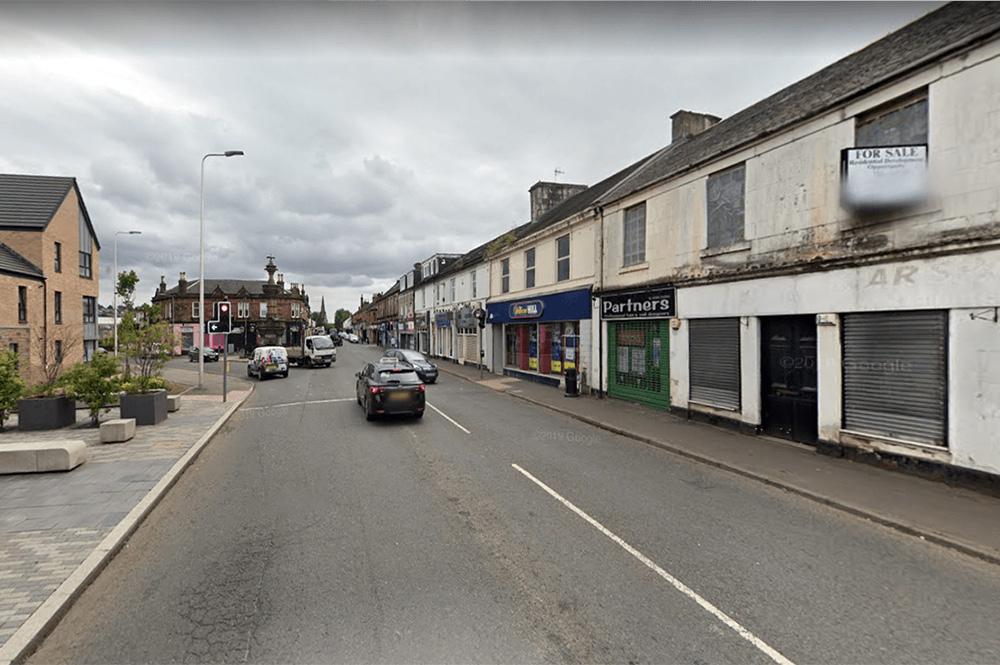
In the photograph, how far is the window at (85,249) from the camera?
2763 centimetres

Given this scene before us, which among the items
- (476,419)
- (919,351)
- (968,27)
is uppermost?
(968,27)

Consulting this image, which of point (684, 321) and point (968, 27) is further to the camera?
point (684, 321)

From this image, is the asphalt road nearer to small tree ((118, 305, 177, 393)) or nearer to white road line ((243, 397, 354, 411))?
small tree ((118, 305, 177, 393))

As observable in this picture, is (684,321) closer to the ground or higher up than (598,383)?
higher up

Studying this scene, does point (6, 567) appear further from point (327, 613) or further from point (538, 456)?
point (538, 456)

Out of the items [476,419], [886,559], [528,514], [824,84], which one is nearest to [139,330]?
[476,419]

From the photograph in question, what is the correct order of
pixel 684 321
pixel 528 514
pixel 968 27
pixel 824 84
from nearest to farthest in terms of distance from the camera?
pixel 528 514, pixel 968 27, pixel 824 84, pixel 684 321

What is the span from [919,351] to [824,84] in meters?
6.60

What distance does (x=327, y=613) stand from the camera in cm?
362

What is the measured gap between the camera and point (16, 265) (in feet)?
66.3

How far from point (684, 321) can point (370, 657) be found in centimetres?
1082

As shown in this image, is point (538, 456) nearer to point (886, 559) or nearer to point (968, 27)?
point (886, 559)

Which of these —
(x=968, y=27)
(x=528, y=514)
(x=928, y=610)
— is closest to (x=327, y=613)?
(x=528, y=514)

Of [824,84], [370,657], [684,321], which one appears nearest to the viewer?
[370,657]
